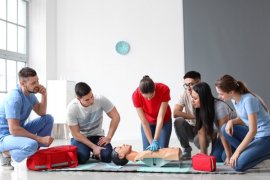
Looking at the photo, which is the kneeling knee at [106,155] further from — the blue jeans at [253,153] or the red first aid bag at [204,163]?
the blue jeans at [253,153]

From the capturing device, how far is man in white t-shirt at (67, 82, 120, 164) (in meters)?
3.23

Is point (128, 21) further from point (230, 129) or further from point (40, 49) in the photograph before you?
point (230, 129)

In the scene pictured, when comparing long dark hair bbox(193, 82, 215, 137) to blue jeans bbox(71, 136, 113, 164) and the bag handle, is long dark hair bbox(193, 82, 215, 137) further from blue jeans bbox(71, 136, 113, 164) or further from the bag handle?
the bag handle

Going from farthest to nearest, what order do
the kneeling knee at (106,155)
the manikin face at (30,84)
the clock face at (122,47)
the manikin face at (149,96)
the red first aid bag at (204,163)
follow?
the clock face at (122,47)
the kneeling knee at (106,155)
the manikin face at (149,96)
the manikin face at (30,84)
the red first aid bag at (204,163)

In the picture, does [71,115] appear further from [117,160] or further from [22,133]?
[117,160]

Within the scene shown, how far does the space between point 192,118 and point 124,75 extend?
10.6 feet

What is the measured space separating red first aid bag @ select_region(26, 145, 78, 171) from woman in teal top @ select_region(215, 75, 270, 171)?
1388mm

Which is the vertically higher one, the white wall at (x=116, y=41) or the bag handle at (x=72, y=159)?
the white wall at (x=116, y=41)

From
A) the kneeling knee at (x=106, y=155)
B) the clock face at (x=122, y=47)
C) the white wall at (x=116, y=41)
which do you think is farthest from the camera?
the clock face at (x=122, y=47)

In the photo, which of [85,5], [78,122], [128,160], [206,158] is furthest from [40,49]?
[206,158]

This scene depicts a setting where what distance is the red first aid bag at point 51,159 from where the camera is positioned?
116 inches

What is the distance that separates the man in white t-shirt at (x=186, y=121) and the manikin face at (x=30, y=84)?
1.38 metres

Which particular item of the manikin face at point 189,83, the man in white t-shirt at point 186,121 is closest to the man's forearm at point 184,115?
the man in white t-shirt at point 186,121

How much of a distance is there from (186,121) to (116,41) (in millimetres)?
3541
